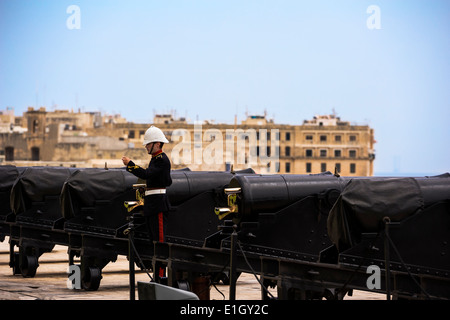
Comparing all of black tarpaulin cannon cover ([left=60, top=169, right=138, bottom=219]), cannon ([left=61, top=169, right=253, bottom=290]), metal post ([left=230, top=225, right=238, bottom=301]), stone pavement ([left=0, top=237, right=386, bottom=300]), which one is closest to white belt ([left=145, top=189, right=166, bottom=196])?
cannon ([left=61, top=169, right=253, bottom=290])

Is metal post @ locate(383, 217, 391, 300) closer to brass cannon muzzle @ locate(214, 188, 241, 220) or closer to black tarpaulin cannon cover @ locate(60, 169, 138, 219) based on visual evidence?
brass cannon muzzle @ locate(214, 188, 241, 220)

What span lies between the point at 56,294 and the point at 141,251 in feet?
3.65

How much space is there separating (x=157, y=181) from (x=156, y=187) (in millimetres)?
78

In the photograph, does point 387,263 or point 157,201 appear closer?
point 387,263

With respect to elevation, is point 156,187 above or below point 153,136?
below

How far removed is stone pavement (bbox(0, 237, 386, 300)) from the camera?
11759 millimetres

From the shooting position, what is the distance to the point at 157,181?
11.2m

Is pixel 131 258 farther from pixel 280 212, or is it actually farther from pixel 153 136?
pixel 280 212

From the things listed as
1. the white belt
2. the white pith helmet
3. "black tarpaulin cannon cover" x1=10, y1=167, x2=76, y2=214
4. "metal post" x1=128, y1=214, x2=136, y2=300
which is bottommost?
"metal post" x1=128, y1=214, x2=136, y2=300

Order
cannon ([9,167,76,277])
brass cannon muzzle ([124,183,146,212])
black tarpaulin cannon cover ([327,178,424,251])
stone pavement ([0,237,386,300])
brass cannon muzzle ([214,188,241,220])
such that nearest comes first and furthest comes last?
black tarpaulin cannon cover ([327,178,424,251]), brass cannon muzzle ([214,188,241,220]), brass cannon muzzle ([124,183,146,212]), stone pavement ([0,237,386,300]), cannon ([9,167,76,277])

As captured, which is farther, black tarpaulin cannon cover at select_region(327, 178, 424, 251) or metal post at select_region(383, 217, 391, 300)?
black tarpaulin cannon cover at select_region(327, 178, 424, 251)

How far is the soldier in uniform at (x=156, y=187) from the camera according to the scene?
11148mm

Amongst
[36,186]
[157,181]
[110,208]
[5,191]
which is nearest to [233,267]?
[157,181]

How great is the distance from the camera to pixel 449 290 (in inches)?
322
